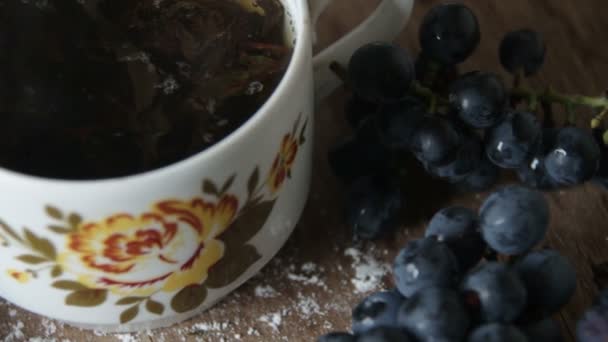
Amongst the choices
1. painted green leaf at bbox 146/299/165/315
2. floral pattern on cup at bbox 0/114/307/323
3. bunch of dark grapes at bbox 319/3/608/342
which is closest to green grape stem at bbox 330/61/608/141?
bunch of dark grapes at bbox 319/3/608/342

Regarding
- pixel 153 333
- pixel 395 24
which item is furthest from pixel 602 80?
pixel 153 333

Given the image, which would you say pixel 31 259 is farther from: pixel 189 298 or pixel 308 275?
pixel 308 275

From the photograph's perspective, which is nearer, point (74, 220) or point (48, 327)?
point (74, 220)

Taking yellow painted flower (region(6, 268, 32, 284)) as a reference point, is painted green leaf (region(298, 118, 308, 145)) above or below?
above

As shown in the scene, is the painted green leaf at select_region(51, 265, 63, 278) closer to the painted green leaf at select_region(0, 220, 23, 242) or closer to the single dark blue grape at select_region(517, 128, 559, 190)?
the painted green leaf at select_region(0, 220, 23, 242)

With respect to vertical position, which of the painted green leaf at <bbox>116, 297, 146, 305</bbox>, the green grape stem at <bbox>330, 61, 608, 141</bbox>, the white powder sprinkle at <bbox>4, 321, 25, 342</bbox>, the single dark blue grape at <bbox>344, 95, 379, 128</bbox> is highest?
the green grape stem at <bbox>330, 61, 608, 141</bbox>

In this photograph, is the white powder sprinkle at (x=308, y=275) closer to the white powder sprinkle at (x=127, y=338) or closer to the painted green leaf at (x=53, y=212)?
the white powder sprinkle at (x=127, y=338)

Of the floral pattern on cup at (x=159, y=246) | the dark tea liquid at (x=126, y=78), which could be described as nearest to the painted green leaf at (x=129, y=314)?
the floral pattern on cup at (x=159, y=246)

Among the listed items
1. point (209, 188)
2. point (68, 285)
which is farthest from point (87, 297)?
point (209, 188)
